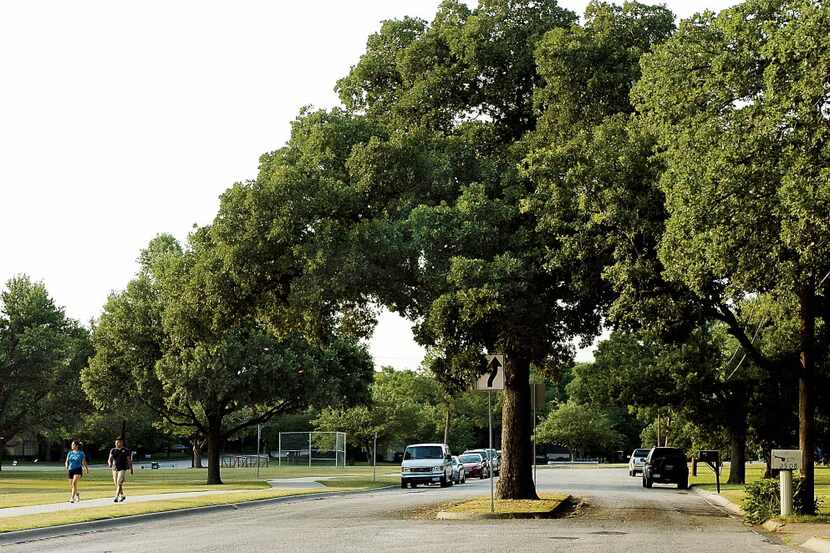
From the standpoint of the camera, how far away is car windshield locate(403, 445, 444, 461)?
155 feet

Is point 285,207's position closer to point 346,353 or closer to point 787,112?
point 787,112

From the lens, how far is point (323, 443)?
71.5 metres

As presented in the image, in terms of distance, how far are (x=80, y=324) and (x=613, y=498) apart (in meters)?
51.2

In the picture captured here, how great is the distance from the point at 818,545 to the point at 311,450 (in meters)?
56.8

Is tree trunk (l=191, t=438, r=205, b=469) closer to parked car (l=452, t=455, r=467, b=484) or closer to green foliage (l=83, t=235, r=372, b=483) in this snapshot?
parked car (l=452, t=455, r=467, b=484)

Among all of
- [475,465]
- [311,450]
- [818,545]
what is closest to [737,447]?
[475,465]

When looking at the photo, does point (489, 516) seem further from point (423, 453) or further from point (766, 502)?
point (423, 453)

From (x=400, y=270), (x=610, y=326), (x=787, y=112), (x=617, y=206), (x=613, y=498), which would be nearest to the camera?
(x=787, y=112)

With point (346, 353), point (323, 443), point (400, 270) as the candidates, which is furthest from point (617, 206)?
point (323, 443)

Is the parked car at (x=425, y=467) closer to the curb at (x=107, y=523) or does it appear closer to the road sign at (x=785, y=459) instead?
the curb at (x=107, y=523)

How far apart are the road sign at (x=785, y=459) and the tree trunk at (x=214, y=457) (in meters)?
30.0

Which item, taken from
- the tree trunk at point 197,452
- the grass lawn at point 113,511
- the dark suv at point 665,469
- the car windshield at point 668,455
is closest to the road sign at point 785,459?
the grass lawn at point 113,511

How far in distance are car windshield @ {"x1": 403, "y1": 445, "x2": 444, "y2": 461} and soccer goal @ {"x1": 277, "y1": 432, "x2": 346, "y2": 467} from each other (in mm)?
19218

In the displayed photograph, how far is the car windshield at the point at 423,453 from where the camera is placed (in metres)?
47.3
